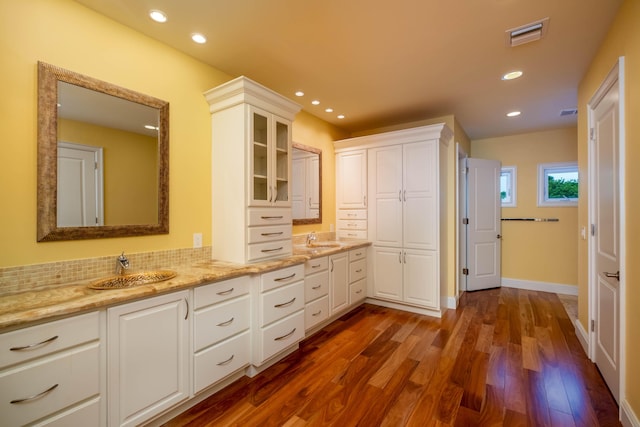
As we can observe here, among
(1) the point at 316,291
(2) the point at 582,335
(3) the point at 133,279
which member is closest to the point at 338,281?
(1) the point at 316,291

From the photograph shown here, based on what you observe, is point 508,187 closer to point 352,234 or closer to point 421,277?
point 421,277

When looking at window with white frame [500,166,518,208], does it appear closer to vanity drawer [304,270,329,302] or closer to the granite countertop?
vanity drawer [304,270,329,302]

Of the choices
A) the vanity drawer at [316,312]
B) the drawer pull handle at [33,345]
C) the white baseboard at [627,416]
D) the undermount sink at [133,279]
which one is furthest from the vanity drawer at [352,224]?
the drawer pull handle at [33,345]

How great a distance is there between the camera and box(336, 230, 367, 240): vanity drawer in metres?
4.00

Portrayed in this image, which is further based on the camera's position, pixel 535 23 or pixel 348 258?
pixel 348 258

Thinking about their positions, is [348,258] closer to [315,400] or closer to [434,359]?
[434,359]

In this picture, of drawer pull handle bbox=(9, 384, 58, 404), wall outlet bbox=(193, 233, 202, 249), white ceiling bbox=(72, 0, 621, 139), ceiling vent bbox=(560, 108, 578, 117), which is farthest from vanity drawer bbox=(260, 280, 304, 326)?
ceiling vent bbox=(560, 108, 578, 117)

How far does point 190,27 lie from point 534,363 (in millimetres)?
3846

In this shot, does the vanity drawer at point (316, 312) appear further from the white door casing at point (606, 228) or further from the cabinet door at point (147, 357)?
the white door casing at point (606, 228)

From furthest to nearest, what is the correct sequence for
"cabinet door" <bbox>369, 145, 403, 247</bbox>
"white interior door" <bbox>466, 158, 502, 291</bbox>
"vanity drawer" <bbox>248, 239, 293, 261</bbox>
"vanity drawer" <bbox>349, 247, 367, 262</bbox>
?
"white interior door" <bbox>466, 158, 502, 291</bbox>, "cabinet door" <bbox>369, 145, 403, 247</bbox>, "vanity drawer" <bbox>349, 247, 367, 262</bbox>, "vanity drawer" <bbox>248, 239, 293, 261</bbox>

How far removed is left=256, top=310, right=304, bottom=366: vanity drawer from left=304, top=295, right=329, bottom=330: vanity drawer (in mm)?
212

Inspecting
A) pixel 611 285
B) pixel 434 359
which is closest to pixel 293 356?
pixel 434 359

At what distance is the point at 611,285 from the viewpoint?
2.01m

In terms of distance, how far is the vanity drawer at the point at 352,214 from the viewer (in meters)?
3.99
